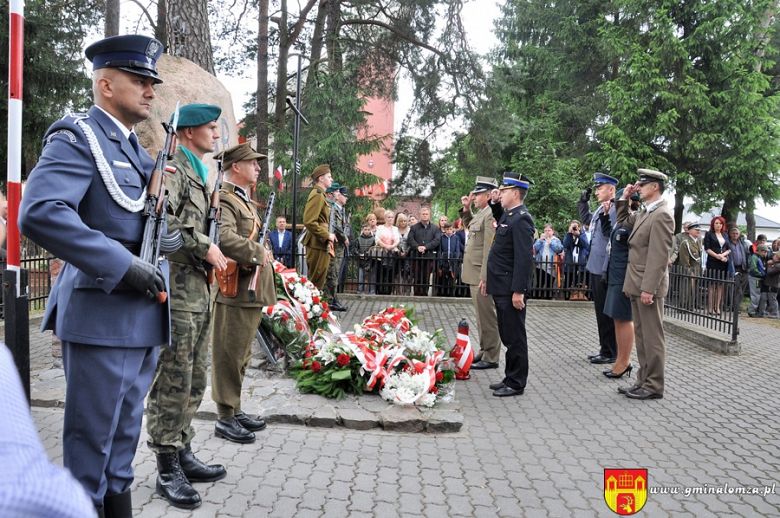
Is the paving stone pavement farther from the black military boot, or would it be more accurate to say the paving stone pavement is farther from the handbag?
the handbag

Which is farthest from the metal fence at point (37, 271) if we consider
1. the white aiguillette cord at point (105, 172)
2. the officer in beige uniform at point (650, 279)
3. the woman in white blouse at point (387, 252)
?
the officer in beige uniform at point (650, 279)

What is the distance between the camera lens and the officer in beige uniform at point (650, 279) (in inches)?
227

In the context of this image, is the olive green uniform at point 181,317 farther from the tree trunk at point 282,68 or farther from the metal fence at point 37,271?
the tree trunk at point 282,68

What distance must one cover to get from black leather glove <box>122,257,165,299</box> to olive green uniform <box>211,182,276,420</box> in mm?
1548

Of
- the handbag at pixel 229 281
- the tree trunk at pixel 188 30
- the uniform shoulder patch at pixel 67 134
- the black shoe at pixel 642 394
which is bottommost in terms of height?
the black shoe at pixel 642 394

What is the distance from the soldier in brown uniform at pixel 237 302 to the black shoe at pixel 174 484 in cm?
84

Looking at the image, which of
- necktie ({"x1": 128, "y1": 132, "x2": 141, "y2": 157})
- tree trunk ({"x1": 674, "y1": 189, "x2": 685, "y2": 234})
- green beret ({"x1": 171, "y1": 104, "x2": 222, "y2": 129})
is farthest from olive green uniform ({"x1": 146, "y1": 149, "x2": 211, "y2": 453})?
tree trunk ({"x1": 674, "y1": 189, "x2": 685, "y2": 234})

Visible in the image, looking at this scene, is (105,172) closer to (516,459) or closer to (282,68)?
(516,459)

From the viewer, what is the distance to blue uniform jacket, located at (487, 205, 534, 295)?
18.9 ft

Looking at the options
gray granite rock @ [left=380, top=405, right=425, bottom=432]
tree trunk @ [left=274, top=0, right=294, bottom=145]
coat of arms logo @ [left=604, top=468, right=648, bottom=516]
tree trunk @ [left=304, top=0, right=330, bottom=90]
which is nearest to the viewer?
coat of arms logo @ [left=604, top=468, right=648, bottom=516]

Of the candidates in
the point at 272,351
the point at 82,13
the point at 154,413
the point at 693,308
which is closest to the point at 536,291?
the point at 693,308

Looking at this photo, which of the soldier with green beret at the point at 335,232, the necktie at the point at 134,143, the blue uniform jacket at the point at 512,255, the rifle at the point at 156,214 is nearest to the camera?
the rifle at the point at 156,214

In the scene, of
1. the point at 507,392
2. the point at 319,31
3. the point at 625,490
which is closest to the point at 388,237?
the point at 319,31

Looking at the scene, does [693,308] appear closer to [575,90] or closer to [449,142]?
[449,142]
